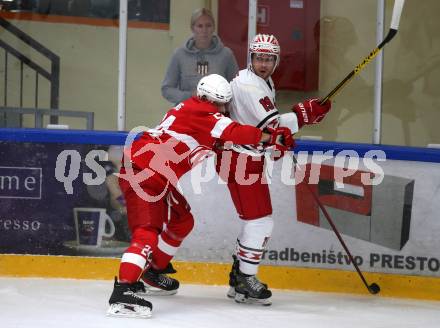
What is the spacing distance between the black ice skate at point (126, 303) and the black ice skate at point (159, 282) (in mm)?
497

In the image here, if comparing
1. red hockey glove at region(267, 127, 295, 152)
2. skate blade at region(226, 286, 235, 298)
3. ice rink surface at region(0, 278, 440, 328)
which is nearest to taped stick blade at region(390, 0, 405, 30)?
red hockey glove at region(267, 127, 295, 152)

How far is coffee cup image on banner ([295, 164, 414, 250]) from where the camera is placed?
16.2ft

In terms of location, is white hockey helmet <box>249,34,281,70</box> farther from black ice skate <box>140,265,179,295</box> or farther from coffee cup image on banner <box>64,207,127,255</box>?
coffee cup image on banner <box>64,207,127,255</box>

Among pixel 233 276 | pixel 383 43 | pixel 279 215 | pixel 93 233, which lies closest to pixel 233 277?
pixel 233 276

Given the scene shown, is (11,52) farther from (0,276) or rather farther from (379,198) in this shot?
(379,198)

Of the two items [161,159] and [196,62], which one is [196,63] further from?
[161,159]

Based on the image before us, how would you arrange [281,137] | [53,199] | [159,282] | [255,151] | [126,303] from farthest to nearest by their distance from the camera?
[53,199] < [159,282] < [255,151] < [281,137] < [126,303]

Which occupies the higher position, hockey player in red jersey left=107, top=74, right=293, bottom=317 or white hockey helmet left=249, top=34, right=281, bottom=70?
white hockey helmet left=249, top=34, right=281, bottom=70

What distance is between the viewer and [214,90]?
4.30 meters

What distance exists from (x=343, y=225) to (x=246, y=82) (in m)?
0.95

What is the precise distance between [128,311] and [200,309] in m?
0.40

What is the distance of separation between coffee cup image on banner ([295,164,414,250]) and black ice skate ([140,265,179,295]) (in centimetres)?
72

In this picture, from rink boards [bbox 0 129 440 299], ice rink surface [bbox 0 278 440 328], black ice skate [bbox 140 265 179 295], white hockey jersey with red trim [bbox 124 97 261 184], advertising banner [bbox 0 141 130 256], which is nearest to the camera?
ice rink surface [bbox 0 278 440 328]

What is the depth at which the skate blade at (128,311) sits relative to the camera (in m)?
4.17
